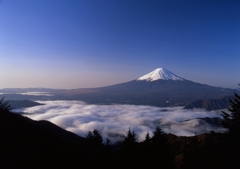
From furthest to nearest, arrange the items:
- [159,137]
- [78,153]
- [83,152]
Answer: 1. [159,137]
2. [83,152]
3. [78,153]

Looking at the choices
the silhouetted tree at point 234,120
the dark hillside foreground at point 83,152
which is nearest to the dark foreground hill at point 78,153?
the dark hillside foreground at point 83,152

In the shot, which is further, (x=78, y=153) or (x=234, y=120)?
(x=234, y=120)

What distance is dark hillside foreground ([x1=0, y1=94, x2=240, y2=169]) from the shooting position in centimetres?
580

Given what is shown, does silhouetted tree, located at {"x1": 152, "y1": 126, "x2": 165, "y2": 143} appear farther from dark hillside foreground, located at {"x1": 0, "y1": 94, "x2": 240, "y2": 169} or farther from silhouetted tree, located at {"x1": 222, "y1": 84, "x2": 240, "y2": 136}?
silhouetted tree, located at {"x1": 222, "y1": 84, "x2": 240, "y2": 136}

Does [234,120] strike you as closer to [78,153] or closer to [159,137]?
[159,137]

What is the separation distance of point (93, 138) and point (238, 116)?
1512 centimetres

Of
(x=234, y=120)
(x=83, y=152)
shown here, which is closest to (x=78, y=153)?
(x=83, y=152)

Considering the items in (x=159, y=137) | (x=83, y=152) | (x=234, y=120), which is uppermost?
(x=234, y=120)

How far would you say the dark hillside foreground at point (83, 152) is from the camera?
5.80 meters

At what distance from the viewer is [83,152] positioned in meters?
8.41

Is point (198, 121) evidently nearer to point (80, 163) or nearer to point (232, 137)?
point (232, 137)

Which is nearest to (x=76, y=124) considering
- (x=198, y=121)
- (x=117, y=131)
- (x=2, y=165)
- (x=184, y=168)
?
(x=117, y=131)

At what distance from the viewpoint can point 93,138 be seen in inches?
777

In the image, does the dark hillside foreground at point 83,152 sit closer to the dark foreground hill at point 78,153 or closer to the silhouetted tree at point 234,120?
the dark foreground hill at point 78,153
